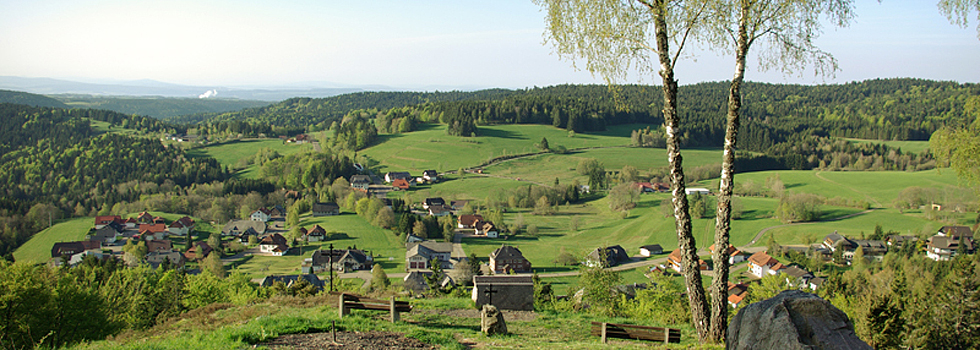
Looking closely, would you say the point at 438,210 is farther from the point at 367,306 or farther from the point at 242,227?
the point at 367,306

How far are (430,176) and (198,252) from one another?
46159 mm

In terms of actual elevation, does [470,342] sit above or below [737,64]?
below

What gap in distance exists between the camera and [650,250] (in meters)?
55.0

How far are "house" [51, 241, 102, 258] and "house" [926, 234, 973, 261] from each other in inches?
3388

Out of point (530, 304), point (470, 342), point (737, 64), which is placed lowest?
point (530, 304)

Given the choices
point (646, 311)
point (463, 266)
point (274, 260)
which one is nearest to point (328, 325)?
point (646, 311)

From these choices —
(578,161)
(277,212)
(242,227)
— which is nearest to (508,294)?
(242,227)

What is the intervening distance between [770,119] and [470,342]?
159 metres

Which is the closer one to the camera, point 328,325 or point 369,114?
point 328,325

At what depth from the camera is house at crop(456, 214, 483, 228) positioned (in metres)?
67.8

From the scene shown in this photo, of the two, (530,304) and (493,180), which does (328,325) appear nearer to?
(530,304)

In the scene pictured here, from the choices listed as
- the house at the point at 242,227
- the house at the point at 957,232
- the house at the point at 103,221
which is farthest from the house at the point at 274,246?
the house at the point at 957,232

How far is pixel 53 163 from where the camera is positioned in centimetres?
10006

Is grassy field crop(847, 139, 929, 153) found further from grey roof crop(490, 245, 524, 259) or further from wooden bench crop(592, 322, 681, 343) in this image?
wooden bench crop(592, 322, 681, 343)
